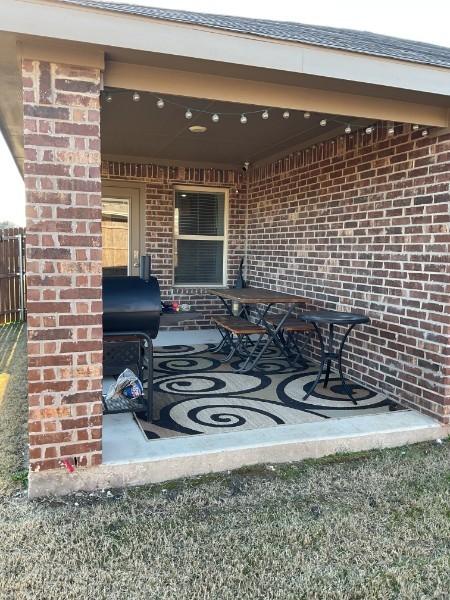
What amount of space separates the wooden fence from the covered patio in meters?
3.38

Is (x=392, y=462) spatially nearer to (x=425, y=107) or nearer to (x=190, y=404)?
(x=190, y=404)

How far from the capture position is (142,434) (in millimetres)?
3271

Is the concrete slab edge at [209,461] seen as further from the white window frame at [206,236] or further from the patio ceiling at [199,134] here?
the white window frame at [206,236]

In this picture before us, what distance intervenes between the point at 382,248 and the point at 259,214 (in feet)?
9.27

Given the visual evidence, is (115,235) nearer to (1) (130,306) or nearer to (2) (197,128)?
(2) (197,128)

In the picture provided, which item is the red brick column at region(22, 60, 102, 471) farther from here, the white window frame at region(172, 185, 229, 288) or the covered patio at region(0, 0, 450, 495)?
the white window frame at region(172, 185, 229, 288)

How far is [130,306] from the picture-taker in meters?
3.62

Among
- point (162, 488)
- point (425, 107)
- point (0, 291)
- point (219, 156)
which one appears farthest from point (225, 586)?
point (0, 291)

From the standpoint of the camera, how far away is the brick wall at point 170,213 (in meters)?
6.86

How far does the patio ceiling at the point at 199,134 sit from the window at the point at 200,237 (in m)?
0.57

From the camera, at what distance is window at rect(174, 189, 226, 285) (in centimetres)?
719

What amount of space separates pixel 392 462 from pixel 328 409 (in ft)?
2.58

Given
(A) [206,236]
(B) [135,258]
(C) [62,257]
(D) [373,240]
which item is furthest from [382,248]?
(B) [135,258]

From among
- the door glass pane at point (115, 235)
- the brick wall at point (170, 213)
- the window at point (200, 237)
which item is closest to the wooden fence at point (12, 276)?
the door glass pane at point (115, 235)
